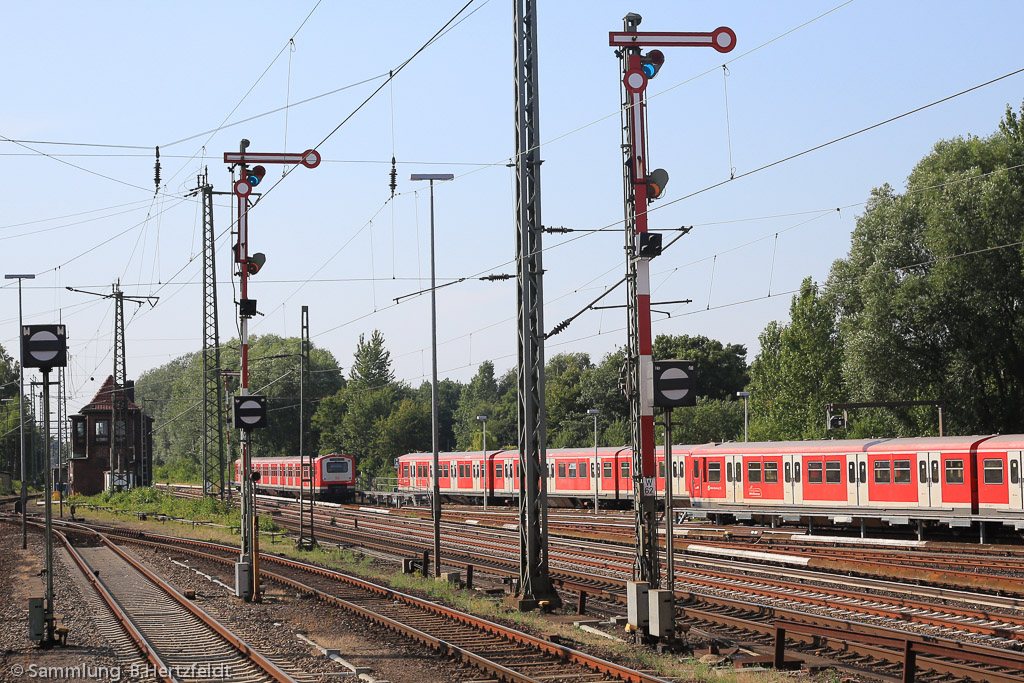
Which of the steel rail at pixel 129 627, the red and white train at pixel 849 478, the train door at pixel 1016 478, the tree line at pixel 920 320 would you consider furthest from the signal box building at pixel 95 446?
the train door at pixel 1016 478

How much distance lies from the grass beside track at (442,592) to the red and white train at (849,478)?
23.2 ft

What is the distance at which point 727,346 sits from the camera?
97938mm

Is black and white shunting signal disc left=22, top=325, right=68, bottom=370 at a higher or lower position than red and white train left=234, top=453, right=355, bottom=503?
→ higher

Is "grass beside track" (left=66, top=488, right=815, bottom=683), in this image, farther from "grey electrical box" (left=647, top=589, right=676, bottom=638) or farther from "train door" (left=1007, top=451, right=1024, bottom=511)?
"train door" (left=1007, top=451, right=1024, bottom=511)

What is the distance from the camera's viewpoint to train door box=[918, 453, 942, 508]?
3228cm

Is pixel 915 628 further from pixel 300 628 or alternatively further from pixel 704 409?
pixel 704 409

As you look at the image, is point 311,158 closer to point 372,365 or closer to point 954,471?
point 954,471

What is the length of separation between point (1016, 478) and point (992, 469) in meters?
0.79

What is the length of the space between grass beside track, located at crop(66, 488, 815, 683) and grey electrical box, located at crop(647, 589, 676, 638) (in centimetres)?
34

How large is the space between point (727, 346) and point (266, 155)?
260 feet

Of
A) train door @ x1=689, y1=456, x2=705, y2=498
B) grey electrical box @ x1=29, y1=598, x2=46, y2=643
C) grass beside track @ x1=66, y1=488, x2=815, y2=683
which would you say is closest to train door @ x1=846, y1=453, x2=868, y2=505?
train door @ x1=689, y1=456, x2=705, y2=498

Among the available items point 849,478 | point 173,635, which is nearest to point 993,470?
point 849,478

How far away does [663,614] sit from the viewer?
1508cm

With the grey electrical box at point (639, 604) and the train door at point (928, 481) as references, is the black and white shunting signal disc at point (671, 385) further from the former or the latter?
the train door at point (928, 481)
